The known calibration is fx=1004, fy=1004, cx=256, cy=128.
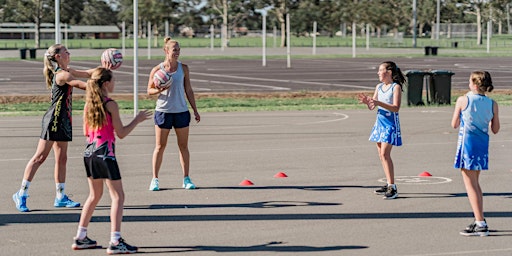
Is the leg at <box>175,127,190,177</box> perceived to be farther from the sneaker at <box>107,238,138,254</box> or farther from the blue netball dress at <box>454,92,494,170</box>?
the blue netball dress at <box>454,92,494,170</box>

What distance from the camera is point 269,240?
9.66m

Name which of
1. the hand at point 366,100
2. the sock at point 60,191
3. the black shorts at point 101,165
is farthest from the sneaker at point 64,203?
the hand at point 366,100

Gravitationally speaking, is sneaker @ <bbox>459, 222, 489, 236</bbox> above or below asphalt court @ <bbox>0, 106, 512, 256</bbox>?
above

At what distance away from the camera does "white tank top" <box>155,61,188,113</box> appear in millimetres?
12609

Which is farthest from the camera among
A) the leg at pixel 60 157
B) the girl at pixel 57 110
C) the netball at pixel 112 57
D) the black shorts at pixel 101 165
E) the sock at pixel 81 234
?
→ the leg at pixel 60 157

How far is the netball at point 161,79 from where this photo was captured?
12.4 m

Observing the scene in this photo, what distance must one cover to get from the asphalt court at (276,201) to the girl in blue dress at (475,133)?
41 centimetres

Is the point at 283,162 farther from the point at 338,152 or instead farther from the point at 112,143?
the point at 112,143

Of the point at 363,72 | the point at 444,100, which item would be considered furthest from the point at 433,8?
the point at 444,100

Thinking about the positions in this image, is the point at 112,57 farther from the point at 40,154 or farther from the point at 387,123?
the point at 387,123

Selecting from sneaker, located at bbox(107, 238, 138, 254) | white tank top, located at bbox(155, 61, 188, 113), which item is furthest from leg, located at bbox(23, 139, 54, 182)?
sneaker, located at bbox(107, 238, 138, 254)

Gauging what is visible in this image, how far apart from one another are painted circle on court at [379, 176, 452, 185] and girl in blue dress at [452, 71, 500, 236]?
350 cm

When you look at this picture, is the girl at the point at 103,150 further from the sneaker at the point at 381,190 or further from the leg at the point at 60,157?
the sneaker at the point at 381,190

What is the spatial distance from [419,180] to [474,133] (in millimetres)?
3794
